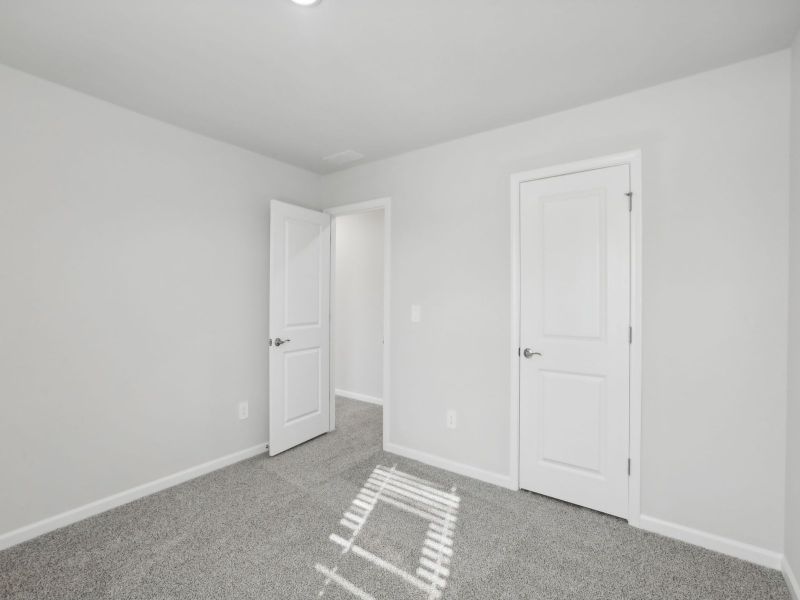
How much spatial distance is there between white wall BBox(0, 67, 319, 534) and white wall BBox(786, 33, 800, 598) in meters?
3.32

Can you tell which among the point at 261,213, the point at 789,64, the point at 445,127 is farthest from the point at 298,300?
the point at 789,64

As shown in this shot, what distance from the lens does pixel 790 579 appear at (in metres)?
1.79

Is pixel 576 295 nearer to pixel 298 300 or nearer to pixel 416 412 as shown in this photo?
pixel 416 412

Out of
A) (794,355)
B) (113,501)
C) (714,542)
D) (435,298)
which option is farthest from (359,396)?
(794,355)

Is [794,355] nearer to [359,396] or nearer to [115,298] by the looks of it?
[115,298]

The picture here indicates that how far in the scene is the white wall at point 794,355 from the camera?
1.75 meters

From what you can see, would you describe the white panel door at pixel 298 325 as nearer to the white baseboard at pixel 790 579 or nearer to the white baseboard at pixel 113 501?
the white baseboard at pixel 113 501

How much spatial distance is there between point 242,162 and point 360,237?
201cm

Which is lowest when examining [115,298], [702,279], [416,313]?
[416,313]

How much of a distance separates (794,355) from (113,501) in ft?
12.3

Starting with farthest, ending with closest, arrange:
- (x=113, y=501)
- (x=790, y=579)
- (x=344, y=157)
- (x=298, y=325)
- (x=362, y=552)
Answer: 1. (x=298, y=325)
2. (x=344, y=157)
3. (x=113, y=501)
4. (x=362, y=552)
5. (x=790, y=579)

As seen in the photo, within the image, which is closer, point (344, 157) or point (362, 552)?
point (362, 552)

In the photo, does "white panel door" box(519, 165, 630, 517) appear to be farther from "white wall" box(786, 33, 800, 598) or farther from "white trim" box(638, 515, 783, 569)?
"white wall" box(786, 33, 800, 598)

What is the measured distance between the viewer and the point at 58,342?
2.25m
